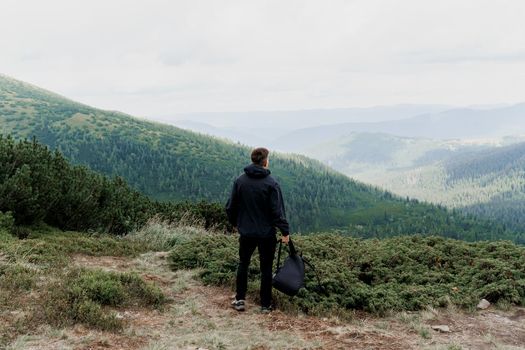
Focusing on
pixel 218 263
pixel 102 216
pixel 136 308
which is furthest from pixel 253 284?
pixel 102 216

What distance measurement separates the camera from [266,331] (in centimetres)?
782

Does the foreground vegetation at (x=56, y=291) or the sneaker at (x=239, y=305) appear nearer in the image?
the foreground vegetation at (x=56, y=291)

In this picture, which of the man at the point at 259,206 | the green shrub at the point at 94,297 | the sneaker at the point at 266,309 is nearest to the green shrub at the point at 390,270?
the sneaker at the point at 266,309

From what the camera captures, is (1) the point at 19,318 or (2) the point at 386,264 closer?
(1) the point at 19,318

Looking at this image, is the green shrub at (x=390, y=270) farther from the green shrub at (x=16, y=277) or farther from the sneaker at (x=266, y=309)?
the green shrub at (x=16, y=277)

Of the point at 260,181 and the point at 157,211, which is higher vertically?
the point at 260,181

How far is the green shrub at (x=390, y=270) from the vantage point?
32.0ft

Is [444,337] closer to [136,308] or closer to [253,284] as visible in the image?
[253,284]

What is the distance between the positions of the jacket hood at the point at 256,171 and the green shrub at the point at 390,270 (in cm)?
275

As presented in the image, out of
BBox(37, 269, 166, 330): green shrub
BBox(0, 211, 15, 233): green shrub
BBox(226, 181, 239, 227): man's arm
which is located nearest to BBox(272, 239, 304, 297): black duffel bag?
BBox(226, 181, 239, 227): man's arm

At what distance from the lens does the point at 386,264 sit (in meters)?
12.4

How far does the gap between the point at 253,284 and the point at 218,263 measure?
1.50m

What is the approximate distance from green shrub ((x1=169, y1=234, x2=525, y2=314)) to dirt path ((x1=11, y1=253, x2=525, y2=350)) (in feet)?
1.63

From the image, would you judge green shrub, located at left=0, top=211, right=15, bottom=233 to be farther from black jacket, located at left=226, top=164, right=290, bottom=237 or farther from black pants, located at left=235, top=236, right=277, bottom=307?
black jacket, located at left=226, top=164, right=290, bottom=237
